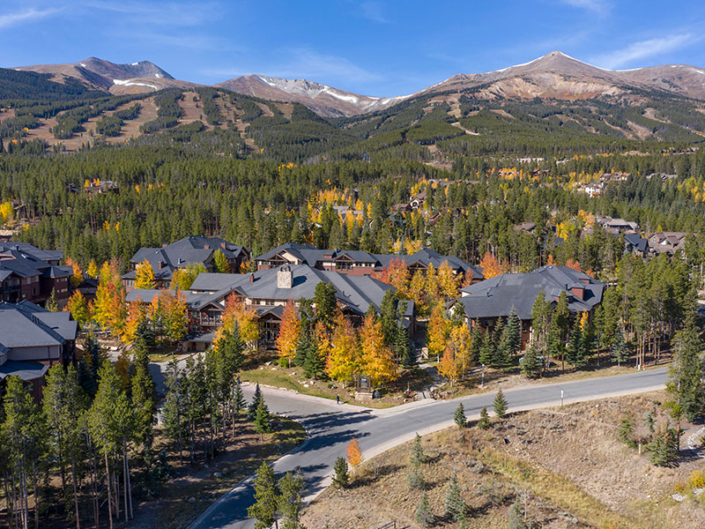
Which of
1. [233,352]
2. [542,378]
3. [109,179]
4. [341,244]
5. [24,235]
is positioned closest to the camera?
[233,352]

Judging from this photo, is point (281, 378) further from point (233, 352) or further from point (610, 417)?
point (610, 417)

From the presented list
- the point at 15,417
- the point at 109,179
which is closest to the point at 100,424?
the point at 15,417

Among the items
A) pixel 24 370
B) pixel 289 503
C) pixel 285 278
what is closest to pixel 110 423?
pixel 289 503

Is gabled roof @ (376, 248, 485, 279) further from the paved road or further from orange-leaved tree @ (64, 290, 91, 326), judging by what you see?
orange-leaved tree @ (64, 290, 91, 326)

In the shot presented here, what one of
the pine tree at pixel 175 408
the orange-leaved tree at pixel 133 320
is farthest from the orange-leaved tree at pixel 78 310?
the pine tree at pixel 175 408

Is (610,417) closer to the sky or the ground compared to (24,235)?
closer to the ground

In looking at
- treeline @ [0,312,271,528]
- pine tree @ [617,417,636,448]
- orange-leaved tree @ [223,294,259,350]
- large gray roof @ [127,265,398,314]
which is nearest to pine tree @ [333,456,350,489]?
treeline @ [0,312,271,528]

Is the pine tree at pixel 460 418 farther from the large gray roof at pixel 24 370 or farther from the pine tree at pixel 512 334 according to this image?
the large gray roof at pixel 24 370
